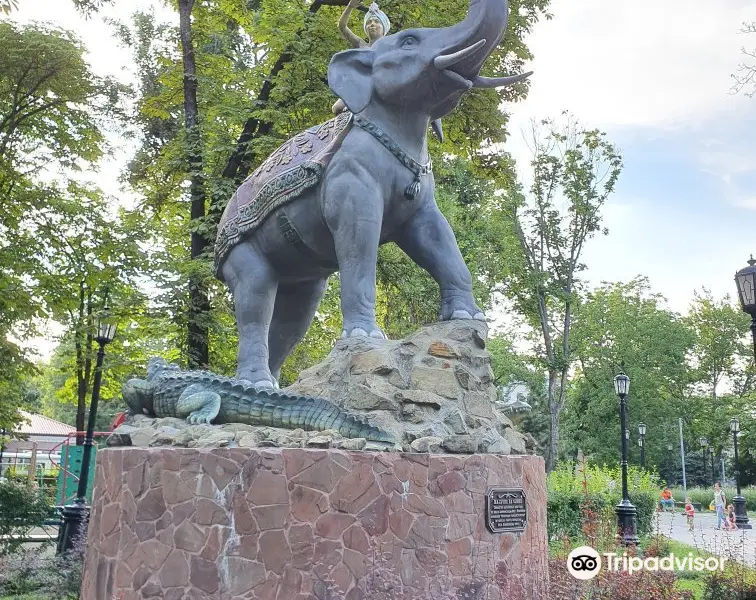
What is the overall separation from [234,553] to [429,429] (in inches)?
61.5

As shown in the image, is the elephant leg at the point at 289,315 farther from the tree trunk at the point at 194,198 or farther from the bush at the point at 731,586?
the tree trunk at the point at 194,198

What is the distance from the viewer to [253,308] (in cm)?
631

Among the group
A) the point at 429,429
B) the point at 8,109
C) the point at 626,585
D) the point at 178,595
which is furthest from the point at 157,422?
the point at 8,109

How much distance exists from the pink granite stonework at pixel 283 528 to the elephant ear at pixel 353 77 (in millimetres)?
2760

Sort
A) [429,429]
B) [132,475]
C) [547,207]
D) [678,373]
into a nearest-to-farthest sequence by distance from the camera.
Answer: [132,475] < [429,429] < [547,207] < [678,373]

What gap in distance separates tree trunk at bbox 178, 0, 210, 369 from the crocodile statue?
24.3 ft

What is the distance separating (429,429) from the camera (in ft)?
17.0

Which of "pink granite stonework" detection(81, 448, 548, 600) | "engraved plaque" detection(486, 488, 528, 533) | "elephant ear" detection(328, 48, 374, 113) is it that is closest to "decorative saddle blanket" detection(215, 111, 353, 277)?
"elephant ear" detection(328, 48, 374, 113)

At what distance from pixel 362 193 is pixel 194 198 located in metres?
8.79

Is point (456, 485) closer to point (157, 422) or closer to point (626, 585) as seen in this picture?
point (626, 585)

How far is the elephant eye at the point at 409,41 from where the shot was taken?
5870mm

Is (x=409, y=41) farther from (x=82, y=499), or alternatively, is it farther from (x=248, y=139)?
(x=82, y=499)

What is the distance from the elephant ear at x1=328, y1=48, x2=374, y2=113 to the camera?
19.2ft

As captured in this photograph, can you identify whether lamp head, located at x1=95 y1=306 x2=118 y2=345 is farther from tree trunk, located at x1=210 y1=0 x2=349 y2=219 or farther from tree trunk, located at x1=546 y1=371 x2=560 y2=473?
tree trunk, located at x1=546 y1=371 x2=560 y2=473
